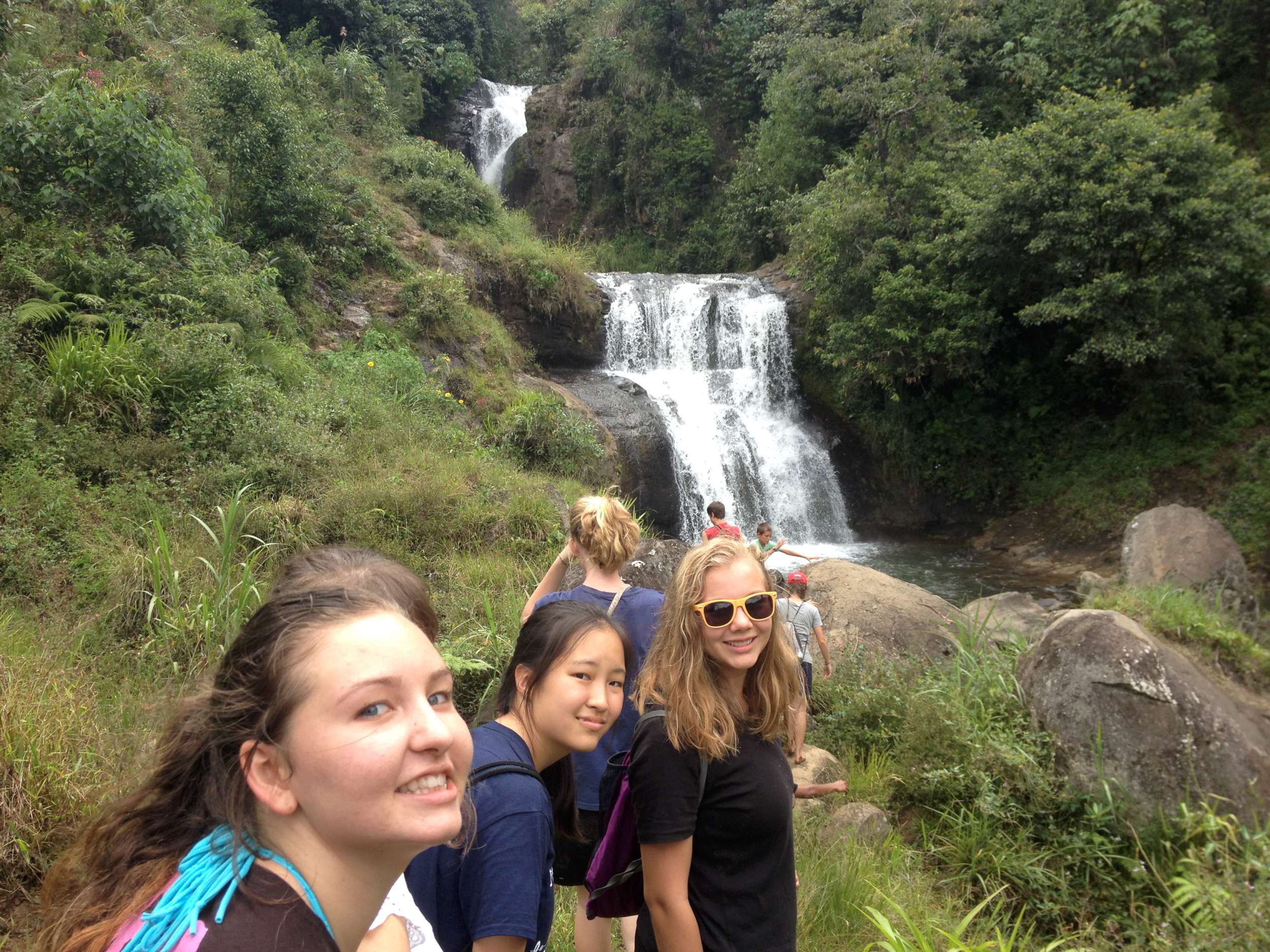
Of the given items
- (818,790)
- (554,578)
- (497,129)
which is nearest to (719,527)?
(818,790)

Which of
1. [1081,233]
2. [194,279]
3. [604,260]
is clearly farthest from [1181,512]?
[604,260]

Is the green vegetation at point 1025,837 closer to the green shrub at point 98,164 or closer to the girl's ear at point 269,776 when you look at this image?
the girl's ear at point 269,776

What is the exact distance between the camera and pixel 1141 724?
5125mm

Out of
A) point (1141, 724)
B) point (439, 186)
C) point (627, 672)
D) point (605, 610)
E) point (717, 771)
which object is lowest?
point (1141, 724)

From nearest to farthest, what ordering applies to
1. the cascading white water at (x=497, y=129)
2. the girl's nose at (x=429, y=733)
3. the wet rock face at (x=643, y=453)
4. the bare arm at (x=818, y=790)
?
1. the girl's nose at (x=429, y=733)
2. the bare arm at (x=818, y=790)
3. the wet rock face at (x=643, y=453)
4. the cascading white water at (x=497, y=129)

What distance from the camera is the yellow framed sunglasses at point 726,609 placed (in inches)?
87.7

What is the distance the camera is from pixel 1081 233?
→ 13.2m

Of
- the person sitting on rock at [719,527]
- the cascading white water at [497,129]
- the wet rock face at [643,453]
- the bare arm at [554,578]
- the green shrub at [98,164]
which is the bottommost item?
the wet rock face at [643,453]

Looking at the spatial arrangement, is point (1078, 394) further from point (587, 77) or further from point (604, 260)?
point (587, 77)

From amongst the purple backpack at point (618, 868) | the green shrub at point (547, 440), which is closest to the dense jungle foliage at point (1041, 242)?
the green shrub at point (547, 440)

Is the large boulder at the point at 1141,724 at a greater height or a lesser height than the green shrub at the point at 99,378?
lesser

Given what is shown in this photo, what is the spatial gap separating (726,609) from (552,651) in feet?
1.59

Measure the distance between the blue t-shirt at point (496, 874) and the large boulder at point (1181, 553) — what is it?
401 inches

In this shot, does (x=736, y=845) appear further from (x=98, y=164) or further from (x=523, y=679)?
(x=98, y=164)
